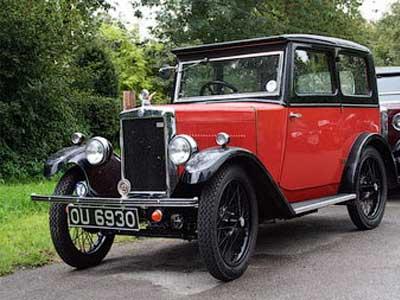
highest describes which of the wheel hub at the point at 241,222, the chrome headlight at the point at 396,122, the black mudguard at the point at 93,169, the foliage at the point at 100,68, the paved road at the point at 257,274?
the foliage at the point at 100,68

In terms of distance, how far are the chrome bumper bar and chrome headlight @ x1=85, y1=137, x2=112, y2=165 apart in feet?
1.58

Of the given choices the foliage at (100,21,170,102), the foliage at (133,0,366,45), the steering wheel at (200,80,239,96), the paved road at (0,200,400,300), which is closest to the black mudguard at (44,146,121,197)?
the paved road at (0,200,400,300)

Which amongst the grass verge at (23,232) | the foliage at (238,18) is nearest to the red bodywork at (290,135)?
the grass verge at (23,232)

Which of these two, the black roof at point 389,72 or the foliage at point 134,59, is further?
the foliage at point 134,59

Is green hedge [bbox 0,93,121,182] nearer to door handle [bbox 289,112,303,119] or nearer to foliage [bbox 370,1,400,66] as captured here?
door handle [bbox 289,112,303,119]

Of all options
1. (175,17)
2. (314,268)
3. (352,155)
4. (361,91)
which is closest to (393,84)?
(361,91)

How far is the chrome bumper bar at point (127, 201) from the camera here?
14.8ft

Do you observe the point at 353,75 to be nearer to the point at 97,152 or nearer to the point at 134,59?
the point at 97,152

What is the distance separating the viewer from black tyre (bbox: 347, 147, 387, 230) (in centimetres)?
657

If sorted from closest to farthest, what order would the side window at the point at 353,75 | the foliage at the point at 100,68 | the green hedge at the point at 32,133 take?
the side window at the point at 353,75, the green hedge at the point at 32,133, the foliage at the point at 100,68

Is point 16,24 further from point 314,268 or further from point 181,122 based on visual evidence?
point 314,268

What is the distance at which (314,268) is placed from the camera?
506 cm

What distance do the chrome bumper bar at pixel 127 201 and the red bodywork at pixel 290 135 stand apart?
0.74 meters

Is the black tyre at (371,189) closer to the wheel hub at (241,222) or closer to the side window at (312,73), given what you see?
the side window at (312,73)
